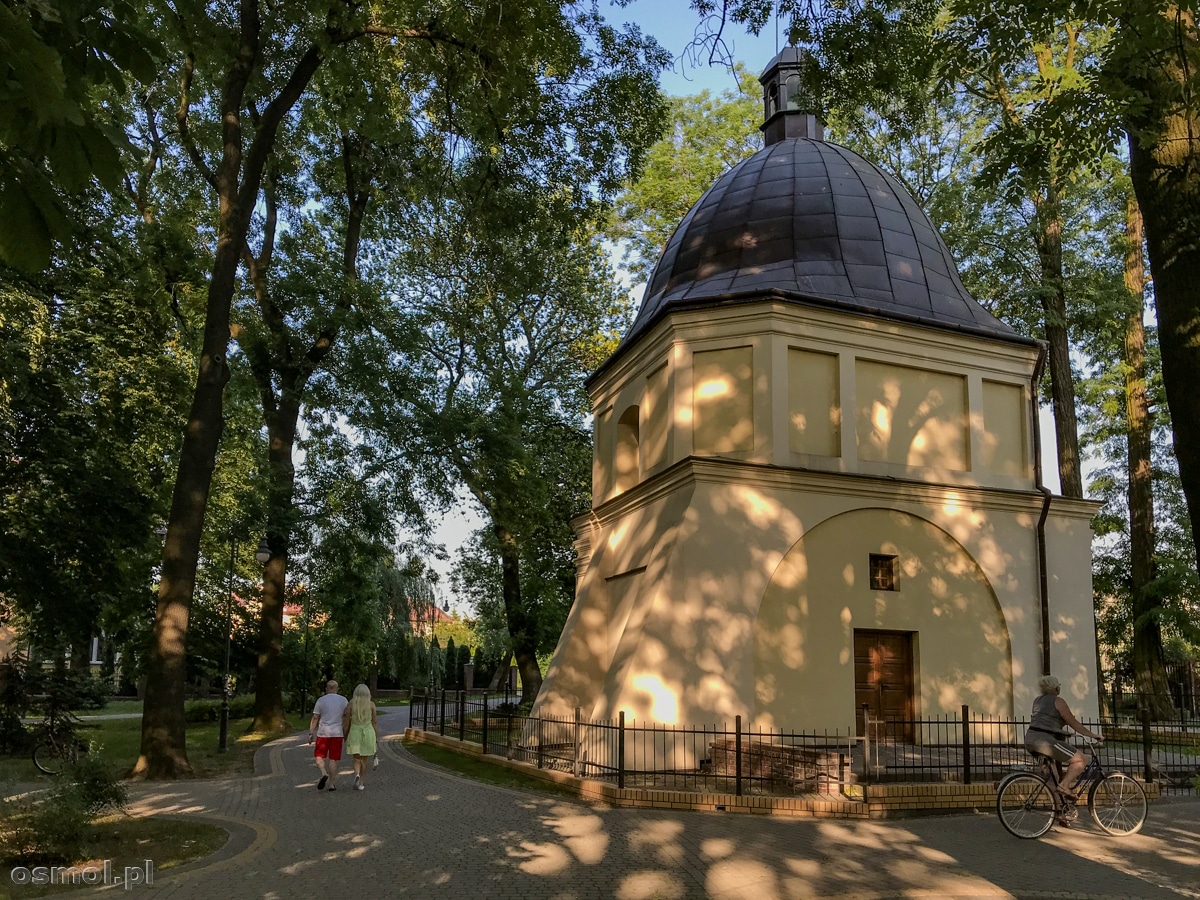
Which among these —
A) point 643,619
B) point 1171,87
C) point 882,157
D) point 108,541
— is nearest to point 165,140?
point 108,541

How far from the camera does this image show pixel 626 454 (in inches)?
786

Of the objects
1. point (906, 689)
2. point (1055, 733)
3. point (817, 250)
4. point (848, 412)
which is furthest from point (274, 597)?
point (1055, 733)

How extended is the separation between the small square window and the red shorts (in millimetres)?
9240

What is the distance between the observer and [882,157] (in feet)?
93.8

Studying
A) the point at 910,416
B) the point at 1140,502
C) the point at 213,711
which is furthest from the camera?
the point at 213,711

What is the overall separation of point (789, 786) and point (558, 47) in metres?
10.3

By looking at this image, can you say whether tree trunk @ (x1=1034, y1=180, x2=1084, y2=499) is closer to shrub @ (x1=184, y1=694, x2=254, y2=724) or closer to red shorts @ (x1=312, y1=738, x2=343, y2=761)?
red shorts @ (x1=312, y1=738, x2=343, y2=761)

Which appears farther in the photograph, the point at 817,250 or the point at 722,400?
the point at 817,250

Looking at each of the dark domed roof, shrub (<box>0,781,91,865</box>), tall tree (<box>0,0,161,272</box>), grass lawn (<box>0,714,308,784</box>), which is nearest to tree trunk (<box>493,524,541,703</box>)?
grass lawn (<box>0,714,308,784</box>)

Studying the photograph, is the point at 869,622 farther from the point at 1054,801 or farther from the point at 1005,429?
the point at 1054,801

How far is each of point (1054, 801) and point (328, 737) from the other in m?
9.41

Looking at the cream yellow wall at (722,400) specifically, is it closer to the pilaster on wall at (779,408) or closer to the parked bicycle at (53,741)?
the pilaster on wall at (779,408)

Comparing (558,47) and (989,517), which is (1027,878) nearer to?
(989,517)

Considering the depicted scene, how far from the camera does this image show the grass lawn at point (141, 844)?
7402mm
